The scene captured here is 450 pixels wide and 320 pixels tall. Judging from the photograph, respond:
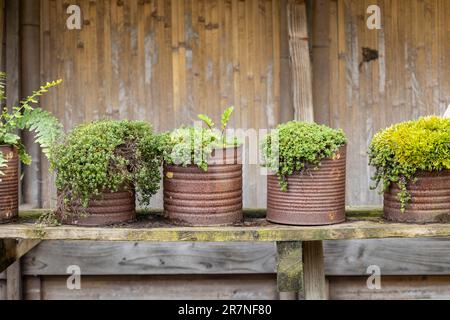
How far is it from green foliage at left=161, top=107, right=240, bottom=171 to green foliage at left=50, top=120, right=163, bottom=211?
60 millimetres

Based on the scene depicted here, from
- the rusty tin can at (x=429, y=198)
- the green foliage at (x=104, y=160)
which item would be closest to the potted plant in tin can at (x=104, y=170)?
the green foliage at (x=104, y=160)

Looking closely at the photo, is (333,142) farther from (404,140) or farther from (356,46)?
(356,46)

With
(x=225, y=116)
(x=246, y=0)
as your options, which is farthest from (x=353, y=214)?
(x=246, y=0)

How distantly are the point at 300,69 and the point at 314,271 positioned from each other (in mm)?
1396

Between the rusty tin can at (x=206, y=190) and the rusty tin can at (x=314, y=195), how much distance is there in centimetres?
21

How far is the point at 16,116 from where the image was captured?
2.59m

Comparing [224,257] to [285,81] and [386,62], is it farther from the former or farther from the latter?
[386,62]

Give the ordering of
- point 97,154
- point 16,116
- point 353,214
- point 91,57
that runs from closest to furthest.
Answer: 1. point 97,154
2. point 16,116
3. point 353,214
4. point 91,57

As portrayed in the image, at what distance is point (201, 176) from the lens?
2465mm

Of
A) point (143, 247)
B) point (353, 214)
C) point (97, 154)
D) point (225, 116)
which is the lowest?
point (143, 247)

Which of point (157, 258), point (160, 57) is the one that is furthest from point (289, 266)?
point (160, 57)

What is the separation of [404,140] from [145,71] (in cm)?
206

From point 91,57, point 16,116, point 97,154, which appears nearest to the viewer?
point 97,154

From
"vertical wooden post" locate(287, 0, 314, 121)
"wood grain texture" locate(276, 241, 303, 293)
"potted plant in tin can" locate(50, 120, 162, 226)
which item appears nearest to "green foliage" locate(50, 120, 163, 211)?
"potted plant in tin can" locate(50, 120, 162, 226)
